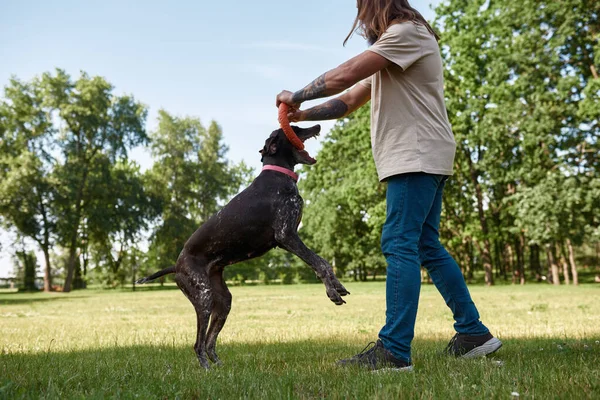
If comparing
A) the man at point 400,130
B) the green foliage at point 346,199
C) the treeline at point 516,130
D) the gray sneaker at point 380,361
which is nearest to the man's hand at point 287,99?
the man at point 400,130

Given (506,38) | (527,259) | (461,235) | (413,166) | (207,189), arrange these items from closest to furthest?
(413,166), (506,38), (461,235), (207,189), (527,259)

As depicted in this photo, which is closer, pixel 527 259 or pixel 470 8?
pixel 470 8

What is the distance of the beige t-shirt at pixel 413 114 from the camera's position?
3.71 metres

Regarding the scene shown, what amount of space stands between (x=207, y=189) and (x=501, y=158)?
26.7 meters

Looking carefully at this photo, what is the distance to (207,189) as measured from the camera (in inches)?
1818

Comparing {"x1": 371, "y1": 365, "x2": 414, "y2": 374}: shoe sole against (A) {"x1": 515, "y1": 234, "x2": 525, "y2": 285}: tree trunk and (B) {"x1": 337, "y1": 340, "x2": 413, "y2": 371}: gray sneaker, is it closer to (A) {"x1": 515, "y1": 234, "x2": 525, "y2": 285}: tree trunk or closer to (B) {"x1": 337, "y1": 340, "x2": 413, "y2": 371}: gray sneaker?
(B) {"x1": 337, "y1": 340, "x2": 413, "y2": 371}: gray sneaker

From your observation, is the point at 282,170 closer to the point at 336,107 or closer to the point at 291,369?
the point at 336,107

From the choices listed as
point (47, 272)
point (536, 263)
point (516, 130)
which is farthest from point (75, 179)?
point (536, 263)

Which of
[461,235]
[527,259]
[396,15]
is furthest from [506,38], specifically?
[527,259]

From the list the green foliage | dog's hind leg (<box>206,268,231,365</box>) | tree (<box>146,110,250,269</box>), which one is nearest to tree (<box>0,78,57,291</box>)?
tree (<box>146,110,250,269</box>)

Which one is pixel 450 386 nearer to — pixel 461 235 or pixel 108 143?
pixel 461 235

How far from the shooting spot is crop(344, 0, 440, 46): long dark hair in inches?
146

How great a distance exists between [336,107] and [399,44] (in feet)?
2.90

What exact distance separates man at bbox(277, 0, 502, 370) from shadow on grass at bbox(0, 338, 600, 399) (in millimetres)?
403
